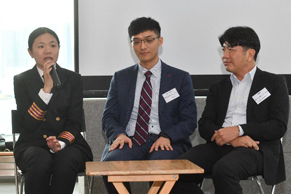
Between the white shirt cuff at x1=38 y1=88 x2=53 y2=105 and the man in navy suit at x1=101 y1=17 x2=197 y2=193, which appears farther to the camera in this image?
the man in navy suit at x1=101 y1=17 x2=197 y2=193

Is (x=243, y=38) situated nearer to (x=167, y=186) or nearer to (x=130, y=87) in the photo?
(x=130, y=87)

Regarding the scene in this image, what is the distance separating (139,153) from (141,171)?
0.82 meters

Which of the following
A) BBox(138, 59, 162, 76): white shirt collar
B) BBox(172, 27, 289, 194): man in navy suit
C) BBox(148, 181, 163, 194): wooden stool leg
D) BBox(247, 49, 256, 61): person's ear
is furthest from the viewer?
BBox(138, 59, 162, 76): white shirt collar

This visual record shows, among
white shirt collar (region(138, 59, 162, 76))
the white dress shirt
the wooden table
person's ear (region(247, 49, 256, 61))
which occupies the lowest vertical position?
the wooden table

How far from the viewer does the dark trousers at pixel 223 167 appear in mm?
2668

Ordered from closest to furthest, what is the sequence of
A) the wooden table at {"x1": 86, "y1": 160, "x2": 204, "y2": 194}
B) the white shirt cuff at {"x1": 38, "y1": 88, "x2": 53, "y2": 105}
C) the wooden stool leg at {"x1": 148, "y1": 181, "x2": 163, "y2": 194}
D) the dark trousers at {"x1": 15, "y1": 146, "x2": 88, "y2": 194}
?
the wooden table at {"x1": 86, "y1": 160, "x2": 204, "y2": 194} < the wooden stool leg at {"x1": 148, "y1": 181, "x2": 163, "y2": 194} < the dark trousers at {"x1": 15, "y1": 146, "x2": 88, "y2": 194} < the white shirt cuff at {"x1": 38, "y1": 88, "x2": 53, "y2": 105}

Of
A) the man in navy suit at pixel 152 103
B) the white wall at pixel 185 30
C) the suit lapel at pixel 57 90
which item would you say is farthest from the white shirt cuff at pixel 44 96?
the white wall at pixel 185 30

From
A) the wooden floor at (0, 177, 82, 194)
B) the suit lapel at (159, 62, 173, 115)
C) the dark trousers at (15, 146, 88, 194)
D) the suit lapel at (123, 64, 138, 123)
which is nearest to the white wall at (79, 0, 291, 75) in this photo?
the suit lapel at (123, 64, 138, 123)

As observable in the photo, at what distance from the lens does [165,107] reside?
3.13m

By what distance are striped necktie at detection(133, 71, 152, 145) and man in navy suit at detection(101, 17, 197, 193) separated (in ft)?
0.07

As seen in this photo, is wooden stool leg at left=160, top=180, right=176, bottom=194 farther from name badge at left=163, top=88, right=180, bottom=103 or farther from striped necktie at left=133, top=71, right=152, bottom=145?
name badge at left=163, top=88, right=180, bottom=103

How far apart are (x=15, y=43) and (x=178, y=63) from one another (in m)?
1.69

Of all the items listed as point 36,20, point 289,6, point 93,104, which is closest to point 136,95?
point 93,104

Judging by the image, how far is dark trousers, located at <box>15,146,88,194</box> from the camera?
104 inches
